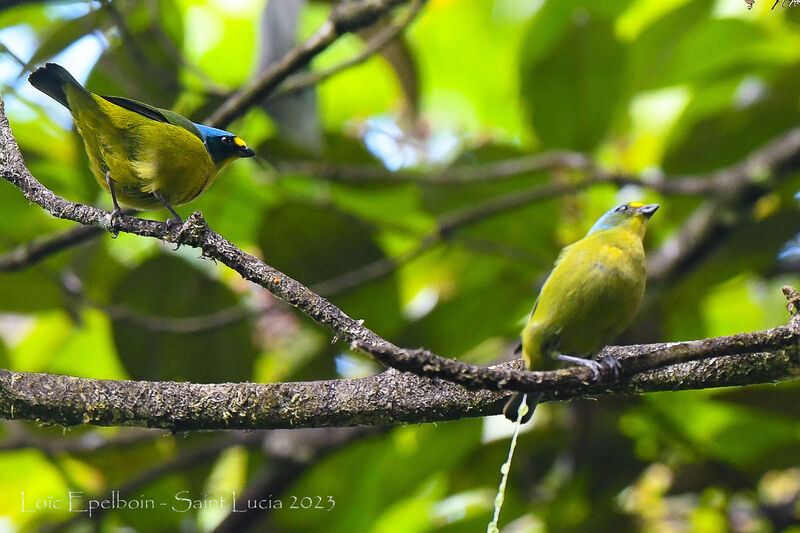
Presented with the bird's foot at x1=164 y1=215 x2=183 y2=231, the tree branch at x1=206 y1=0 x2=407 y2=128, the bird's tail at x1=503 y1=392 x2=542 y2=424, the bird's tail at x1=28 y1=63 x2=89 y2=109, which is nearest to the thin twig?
the tree branch at x1=206 y1=0 x2=407 y2=128

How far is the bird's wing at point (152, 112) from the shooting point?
157cm

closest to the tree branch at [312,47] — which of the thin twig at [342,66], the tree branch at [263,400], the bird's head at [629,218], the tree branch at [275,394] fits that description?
the thin twig at [342,66]

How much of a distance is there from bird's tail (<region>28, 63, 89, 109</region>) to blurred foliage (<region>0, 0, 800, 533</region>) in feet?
5.45

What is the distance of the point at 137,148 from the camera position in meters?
1.66

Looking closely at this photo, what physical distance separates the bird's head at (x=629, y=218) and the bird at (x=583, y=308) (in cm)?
26

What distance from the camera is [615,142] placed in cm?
439

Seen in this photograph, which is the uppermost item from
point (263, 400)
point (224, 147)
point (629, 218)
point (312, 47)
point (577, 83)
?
point (577, 83)

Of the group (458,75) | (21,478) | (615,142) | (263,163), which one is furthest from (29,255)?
(615,142)

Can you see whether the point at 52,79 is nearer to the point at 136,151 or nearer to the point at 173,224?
the point at 136,151

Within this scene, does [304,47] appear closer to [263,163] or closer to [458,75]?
[263,163]

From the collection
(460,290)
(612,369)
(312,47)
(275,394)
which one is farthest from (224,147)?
(460,290)

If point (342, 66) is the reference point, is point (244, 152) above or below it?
below

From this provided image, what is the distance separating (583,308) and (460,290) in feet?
7.21

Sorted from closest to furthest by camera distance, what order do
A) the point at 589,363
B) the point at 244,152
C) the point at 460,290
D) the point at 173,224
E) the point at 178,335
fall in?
the point at 173,224 < the point at 589,363 < the point at 244,152 < the point at 178,335 < the point at 460,290
